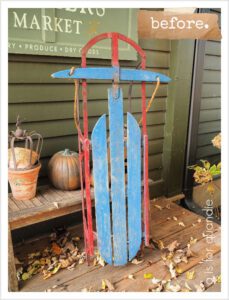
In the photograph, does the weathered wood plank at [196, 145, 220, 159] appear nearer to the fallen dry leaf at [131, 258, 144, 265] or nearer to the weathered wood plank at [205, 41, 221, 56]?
the weathered wood plank at [205, 41, 221, 56]

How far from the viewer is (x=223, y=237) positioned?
203 centimetres

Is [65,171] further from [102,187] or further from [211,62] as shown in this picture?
[211,62]

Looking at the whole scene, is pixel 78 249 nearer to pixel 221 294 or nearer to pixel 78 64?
pixel 221 294

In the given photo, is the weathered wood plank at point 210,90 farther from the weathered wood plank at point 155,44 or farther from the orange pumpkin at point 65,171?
the orange pumpkin at point 65,171

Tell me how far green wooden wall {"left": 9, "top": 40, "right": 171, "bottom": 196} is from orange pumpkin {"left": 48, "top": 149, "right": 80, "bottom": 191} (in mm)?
334

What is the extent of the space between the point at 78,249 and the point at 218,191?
257 centimetres

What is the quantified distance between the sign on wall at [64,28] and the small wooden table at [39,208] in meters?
1.15

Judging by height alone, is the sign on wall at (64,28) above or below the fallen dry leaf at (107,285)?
above

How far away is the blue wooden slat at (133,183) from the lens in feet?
6.57

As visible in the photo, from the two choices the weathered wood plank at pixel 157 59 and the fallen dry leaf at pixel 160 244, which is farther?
the weathered wood plank at pixel 157 59

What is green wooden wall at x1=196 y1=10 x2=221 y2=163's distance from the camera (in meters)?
3.56

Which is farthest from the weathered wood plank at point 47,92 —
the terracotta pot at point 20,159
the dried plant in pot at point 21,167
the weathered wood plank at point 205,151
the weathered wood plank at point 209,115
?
the weathered wood plank at point 205,151

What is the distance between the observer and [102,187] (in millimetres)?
2023

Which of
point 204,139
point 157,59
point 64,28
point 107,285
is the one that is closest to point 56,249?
point 107,285
